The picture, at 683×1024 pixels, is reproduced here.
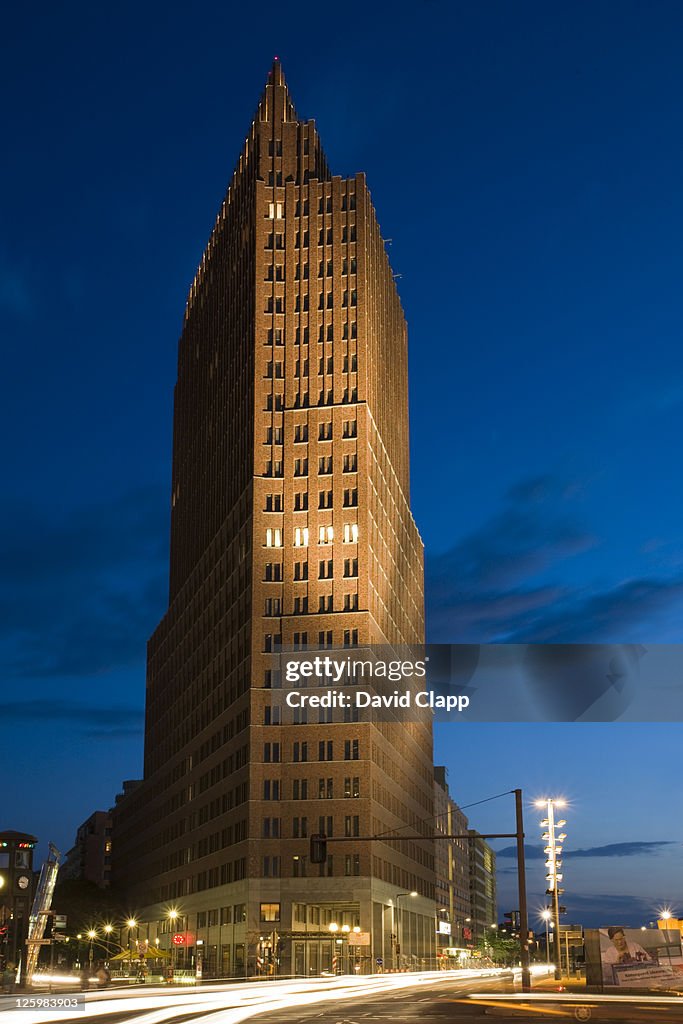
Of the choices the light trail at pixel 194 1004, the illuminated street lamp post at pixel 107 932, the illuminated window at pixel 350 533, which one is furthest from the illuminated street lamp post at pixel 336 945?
the illuminated street lamp post at pixel 107 932

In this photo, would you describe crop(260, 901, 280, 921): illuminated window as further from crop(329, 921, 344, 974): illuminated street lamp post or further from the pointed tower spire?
the pointed tower spire

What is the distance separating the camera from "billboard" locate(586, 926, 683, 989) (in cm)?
6475

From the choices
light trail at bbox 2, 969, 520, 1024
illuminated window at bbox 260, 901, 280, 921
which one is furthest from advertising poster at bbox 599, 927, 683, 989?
illuminated window at bbox 260, 901, 280, 921

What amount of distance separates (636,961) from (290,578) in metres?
78.7

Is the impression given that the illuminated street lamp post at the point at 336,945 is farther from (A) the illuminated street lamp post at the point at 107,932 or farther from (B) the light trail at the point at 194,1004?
(A) the illuminated street lamp post at the point at 107,932

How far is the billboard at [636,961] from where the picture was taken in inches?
2549

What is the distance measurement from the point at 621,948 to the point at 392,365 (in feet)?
384

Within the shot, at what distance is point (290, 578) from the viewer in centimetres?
13850

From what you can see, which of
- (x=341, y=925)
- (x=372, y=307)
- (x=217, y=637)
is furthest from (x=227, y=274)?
(x=341, y=925)

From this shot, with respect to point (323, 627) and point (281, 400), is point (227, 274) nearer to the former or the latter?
point (281, 400)

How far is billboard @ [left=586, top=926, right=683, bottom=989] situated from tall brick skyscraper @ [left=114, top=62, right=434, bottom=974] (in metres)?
59.1

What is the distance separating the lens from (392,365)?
566 feet

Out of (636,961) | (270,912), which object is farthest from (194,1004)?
(270,912)

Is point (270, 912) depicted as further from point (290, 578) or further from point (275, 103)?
point (275, 103)
